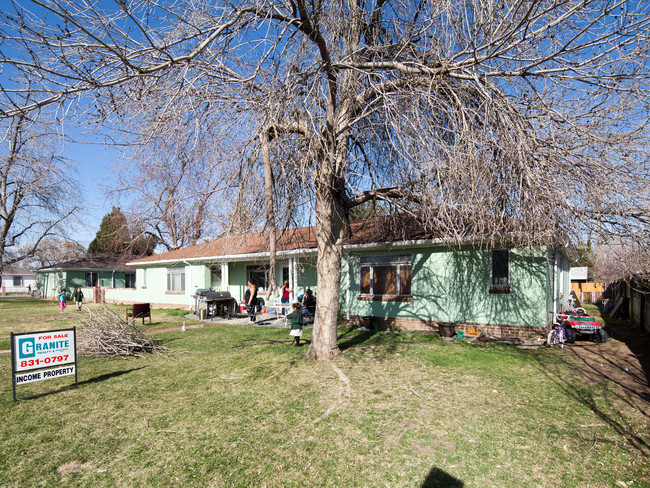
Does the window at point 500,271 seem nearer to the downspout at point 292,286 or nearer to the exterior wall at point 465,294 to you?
the exterior wall at point 465,294

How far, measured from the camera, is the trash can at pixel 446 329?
11.4m

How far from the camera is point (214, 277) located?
21.1 meters

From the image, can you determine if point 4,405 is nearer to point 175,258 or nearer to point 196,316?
point 196,316

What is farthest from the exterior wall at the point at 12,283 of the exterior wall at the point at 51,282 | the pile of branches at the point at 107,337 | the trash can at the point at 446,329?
the trash can at the point at 446,329

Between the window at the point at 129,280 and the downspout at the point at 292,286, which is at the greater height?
the downspout at the point at 292,286

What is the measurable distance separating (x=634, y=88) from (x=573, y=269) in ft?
92.7

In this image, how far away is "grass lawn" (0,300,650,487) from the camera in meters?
4.06

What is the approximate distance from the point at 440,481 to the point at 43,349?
6694 millimetres

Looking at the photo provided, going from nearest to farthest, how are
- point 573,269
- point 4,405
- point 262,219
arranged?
point 4,405 → point 262,219 → point 573,269

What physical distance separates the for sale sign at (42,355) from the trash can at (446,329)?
9328 millimetres

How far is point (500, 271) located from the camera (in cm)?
1152

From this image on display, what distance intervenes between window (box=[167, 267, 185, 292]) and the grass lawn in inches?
542

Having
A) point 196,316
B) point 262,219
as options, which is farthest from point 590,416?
point 196,316

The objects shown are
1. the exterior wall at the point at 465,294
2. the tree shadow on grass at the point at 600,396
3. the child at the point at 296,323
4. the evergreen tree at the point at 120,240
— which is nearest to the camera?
the tree shadow on grass at the point at 600,396
